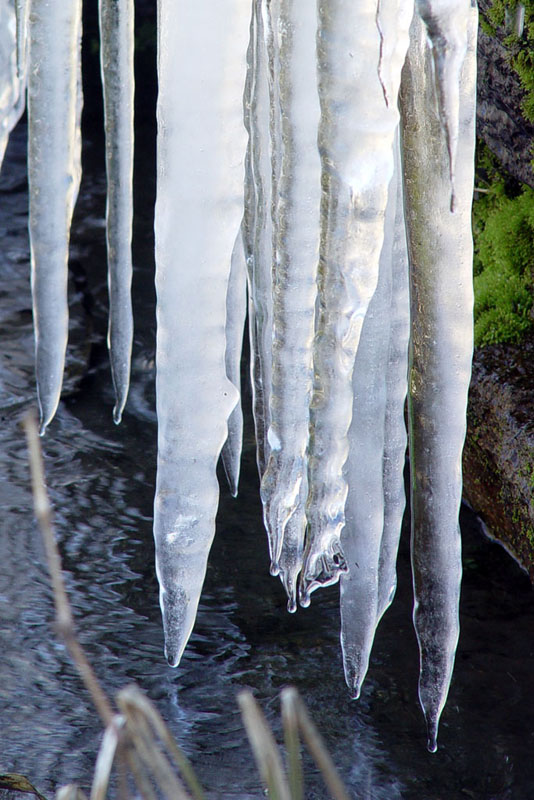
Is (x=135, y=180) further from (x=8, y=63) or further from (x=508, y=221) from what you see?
(x=8, y=63)

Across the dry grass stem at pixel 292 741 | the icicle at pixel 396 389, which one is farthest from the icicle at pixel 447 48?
the dry grass stem at pixel 292 741

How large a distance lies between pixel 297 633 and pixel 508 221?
151 centimetres

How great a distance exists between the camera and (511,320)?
2.88 meters

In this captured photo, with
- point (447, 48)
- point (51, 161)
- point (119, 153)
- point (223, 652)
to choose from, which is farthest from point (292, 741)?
point (223, 652)

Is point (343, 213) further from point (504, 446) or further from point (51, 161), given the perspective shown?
point (504, 446)

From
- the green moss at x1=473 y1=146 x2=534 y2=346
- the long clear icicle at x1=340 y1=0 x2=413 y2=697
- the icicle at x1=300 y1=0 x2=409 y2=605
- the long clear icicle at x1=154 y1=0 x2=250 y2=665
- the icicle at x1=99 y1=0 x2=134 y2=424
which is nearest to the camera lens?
the icicle at x1=300 y1=0 x2=409 y2=605

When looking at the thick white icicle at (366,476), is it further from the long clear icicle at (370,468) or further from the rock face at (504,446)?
the rock face at (504,446)

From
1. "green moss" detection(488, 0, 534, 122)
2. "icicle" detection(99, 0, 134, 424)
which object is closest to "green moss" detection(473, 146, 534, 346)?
"green moss" detection(488, 0, 534, 122)

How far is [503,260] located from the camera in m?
2.97

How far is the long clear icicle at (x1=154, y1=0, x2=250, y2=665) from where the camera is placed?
3.68 feet

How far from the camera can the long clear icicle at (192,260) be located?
112 centimetres

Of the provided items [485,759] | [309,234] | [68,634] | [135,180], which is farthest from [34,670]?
[135,180]

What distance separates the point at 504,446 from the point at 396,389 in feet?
4.47

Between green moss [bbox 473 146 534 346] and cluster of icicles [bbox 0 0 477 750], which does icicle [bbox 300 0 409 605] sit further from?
green moss [bbox 473 146 534 346]
